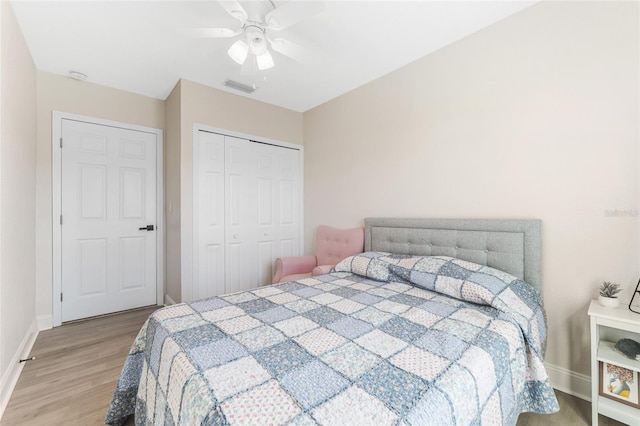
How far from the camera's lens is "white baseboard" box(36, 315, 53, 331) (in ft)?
8.73

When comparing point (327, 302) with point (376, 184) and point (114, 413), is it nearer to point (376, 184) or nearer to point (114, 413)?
point (114, 413)

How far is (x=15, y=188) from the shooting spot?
77.5 inches

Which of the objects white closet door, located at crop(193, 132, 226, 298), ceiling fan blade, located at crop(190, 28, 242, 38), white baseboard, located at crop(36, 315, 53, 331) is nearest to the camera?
ceiling fan blade, located at crop(190, 28, 242, 38)

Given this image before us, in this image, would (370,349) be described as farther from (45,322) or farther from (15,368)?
(45,322)

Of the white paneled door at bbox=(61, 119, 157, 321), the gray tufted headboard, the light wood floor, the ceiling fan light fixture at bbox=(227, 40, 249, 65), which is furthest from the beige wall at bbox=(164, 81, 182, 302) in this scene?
the gray tufted headboard

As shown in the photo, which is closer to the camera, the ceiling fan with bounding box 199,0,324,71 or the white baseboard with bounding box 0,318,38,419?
the ceiling fan with bounding box 199,0,324,71

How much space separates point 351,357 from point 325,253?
84.6 inches

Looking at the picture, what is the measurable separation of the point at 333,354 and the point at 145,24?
252cm

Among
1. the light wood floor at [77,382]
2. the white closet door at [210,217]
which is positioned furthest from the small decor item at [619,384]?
the white closet door at [210,217]

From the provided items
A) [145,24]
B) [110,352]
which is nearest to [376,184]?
[145,24]

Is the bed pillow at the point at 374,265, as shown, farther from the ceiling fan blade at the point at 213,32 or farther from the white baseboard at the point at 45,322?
the white baseboard at the point at 45,322

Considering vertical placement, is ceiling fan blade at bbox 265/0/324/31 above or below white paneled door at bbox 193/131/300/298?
above

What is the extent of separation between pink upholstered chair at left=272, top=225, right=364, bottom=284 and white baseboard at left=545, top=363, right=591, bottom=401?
5.54ft

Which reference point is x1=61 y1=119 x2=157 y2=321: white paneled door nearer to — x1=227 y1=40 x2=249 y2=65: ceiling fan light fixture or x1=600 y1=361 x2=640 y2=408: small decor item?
x1=227 y1=40 x2=249 y2=65: ceiling fan light fixture
